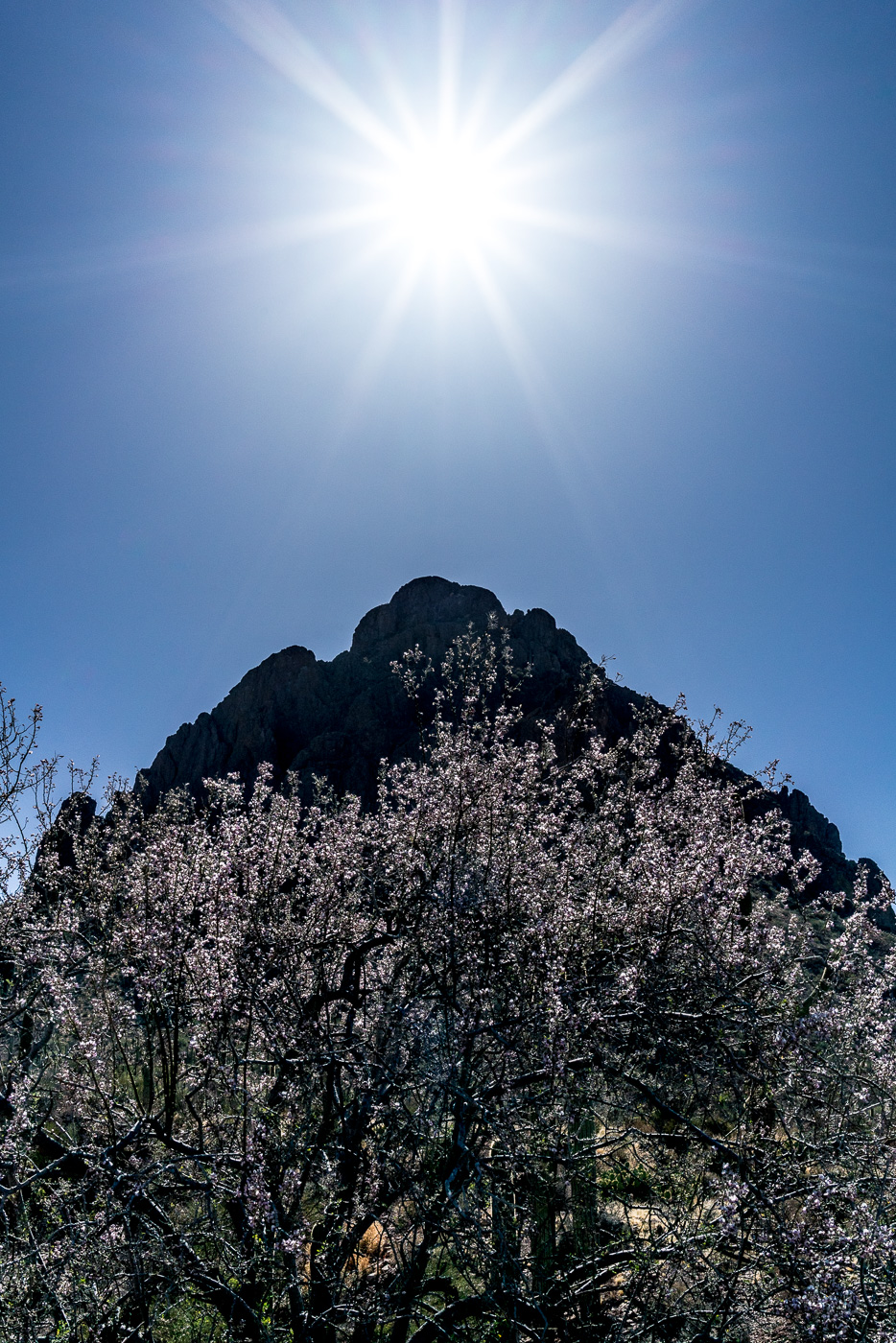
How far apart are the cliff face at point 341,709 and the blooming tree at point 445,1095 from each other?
42970 mm

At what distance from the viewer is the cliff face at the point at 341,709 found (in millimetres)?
54188

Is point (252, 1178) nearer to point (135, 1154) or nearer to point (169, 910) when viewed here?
point (169, 910)

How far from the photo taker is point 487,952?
5309mm

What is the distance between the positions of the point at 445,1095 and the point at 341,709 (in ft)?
193

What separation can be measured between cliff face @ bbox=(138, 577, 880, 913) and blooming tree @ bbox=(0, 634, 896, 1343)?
141 ft

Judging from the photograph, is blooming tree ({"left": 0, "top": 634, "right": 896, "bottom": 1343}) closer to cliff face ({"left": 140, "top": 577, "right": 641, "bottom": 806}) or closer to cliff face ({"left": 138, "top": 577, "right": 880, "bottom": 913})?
cliff face ({"left": 138, "top": 577, "right": 880, "bottom": 913})

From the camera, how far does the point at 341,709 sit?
62.5m

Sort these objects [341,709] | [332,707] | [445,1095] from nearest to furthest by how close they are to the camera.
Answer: [445,1095], [341,709], [332,707]

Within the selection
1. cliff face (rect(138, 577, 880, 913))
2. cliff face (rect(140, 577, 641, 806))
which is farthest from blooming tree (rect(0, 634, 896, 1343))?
cliff face (rect(140, 577, 641, 806))

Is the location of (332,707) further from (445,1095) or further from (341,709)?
(445,1095)

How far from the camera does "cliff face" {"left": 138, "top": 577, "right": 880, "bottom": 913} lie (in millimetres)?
54188

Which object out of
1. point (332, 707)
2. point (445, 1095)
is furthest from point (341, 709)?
point (445, 1095)

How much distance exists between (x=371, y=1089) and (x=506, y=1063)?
103cm

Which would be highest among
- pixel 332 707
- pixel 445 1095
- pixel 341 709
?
pixel 332 707
